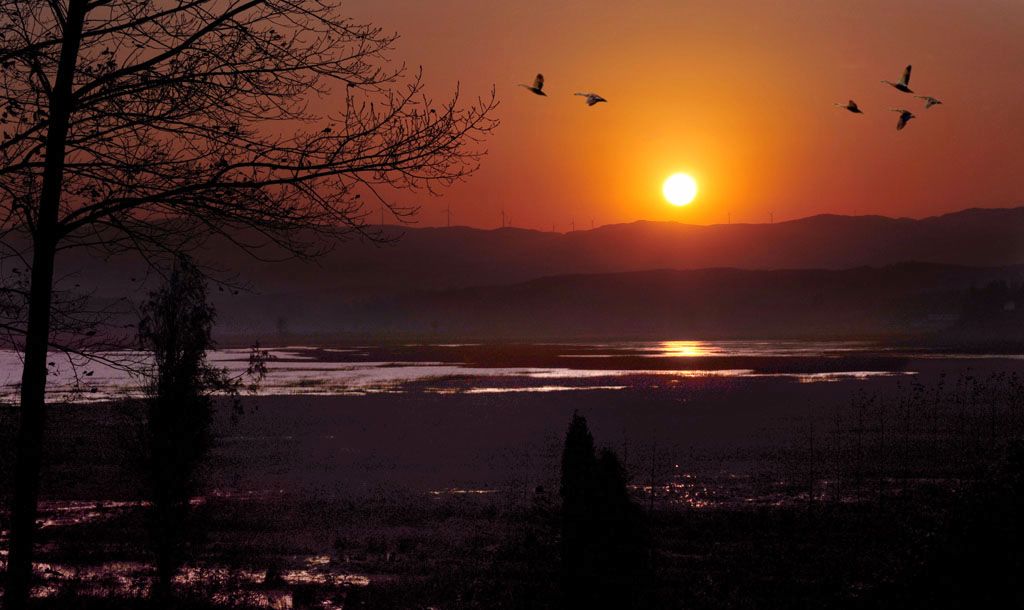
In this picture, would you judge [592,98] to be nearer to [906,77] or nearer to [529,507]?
[906,77]

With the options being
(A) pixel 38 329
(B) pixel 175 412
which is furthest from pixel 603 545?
(B) pixel 175 412

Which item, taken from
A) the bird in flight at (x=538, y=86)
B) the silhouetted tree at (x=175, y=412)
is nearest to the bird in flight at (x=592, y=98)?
the bird in flight at (x=538, y=86)

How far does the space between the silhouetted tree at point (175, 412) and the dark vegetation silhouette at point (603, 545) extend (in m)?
11.5

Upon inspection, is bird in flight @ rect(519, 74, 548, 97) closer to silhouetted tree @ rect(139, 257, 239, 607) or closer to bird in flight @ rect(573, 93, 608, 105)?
bird in flight @ rect(573, 93, 608, 105)

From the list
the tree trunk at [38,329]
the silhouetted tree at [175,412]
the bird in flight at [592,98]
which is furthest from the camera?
the silhouetted tree at [175,412]

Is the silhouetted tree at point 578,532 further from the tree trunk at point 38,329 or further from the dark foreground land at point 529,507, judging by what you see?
the tree trunk at point 38,329

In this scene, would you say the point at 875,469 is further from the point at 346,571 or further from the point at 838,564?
the point at 346,571

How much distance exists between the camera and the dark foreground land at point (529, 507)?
625 inches

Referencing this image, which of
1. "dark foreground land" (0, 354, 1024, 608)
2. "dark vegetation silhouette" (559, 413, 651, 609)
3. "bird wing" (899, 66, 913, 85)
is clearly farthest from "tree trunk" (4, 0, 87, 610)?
"bird wing" (899, 66, 913, 85)

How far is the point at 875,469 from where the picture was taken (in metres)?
45.2

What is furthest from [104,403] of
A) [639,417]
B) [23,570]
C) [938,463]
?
[23,570]

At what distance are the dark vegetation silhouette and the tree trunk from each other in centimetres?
1015

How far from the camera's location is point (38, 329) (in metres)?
9.91

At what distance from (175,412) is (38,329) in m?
19.1
